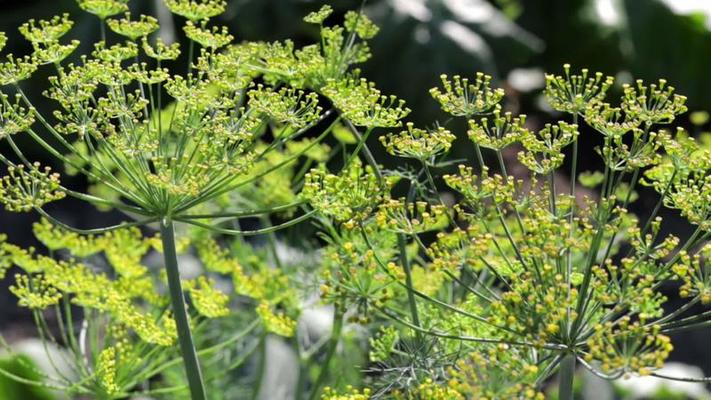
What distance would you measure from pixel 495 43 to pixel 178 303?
4.74m

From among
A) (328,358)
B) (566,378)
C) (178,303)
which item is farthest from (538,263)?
(328,358)

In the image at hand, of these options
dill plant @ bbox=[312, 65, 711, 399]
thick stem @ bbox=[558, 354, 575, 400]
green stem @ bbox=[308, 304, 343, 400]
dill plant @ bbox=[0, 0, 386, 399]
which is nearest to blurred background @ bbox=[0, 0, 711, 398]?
green stem @ bbox=[308, 304, 343, 400]

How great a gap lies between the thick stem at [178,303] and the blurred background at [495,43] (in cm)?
401

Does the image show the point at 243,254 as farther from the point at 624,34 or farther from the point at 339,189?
the point at 624,34

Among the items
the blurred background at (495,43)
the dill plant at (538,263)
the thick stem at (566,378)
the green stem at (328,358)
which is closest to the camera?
the dill plant at (538,263)

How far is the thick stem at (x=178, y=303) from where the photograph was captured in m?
1.90

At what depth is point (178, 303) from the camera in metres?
1.90

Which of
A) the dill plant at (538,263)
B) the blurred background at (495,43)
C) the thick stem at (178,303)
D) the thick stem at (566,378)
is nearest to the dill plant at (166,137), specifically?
the thick stem at (178,303)

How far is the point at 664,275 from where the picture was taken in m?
1.69

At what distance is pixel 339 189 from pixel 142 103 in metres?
0.34

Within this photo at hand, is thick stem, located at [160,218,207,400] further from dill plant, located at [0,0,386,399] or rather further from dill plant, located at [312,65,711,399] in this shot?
dill plant, located at [312,65,711,399]

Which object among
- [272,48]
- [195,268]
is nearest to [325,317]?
[195,268]

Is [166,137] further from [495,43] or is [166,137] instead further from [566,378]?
[495,43]

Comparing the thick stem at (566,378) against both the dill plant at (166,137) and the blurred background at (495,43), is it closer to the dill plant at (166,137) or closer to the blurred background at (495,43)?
the dill plant at (166,137)
